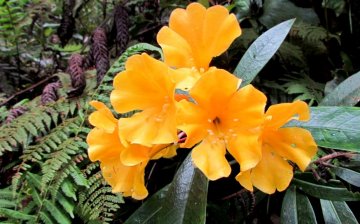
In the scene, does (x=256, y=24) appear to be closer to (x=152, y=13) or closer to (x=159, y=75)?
(x=152, y=13)

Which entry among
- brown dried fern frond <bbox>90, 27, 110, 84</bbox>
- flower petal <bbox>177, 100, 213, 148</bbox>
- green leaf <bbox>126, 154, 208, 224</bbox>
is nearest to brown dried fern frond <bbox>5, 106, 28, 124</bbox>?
brown dried fern frond <bbox>90, 27, 110, 84</bbox>

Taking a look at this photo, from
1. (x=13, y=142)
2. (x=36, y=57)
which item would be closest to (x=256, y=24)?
(x=13, y=142)

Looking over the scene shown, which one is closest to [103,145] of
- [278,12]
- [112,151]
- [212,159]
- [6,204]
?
[112,151]

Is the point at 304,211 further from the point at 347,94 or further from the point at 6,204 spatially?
the point at 6,204

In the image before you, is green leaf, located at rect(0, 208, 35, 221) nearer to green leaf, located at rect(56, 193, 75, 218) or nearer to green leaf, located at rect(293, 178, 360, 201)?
green leaf, located at rect(56, 193, 75, 218)

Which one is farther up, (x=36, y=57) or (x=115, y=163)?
(x=115, y=163)

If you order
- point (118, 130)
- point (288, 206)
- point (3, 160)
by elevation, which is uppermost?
point (118, 130)

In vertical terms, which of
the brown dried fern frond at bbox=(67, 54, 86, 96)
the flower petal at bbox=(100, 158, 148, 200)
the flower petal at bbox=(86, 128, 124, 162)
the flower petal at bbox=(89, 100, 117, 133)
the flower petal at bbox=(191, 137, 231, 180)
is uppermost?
the flower petal at bbox=(191, 137, 231, 180)
